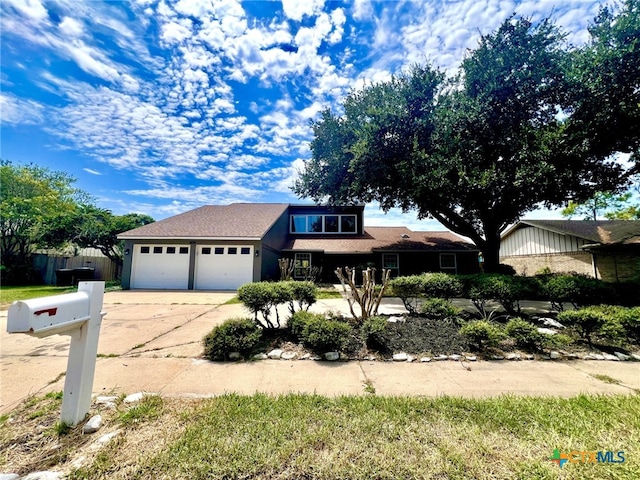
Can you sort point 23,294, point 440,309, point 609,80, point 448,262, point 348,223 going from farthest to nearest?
point 348,223, point 448,262, point 23,294, point 609,80, point 440,309

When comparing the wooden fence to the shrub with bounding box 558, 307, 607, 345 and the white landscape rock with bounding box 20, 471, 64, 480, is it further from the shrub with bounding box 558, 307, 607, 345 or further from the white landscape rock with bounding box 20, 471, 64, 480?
the shrub with bounding box 558, 307, 607, 345

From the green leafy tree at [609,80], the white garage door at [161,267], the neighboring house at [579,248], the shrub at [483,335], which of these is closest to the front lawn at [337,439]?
the shrub at [483,335]

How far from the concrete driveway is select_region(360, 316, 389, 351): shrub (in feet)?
1.84

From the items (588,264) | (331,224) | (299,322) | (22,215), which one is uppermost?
(22,215)

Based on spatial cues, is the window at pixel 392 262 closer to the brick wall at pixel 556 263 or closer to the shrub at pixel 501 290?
the brick wall at pixel 556 263

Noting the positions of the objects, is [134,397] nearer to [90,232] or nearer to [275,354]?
[275,354]

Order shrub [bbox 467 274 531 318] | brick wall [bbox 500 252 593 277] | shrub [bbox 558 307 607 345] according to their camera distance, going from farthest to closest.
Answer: brick wall [bbox 500 252 593 277] < shrub [bbox 467 274 531 318] < shrub [bbox 558 307 607 345]

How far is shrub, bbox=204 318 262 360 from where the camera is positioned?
4.04 m

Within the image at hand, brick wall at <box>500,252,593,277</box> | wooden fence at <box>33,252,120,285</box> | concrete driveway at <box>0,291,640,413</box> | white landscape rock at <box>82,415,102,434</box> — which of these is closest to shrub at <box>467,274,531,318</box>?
concrete driveway at <box>0,291,640,413</box>

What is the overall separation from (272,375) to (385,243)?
13939 mm

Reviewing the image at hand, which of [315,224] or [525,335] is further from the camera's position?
[315,224]

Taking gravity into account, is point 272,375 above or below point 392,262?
below

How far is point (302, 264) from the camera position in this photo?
16.5 meters

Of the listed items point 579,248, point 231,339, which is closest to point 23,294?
point 231,339
